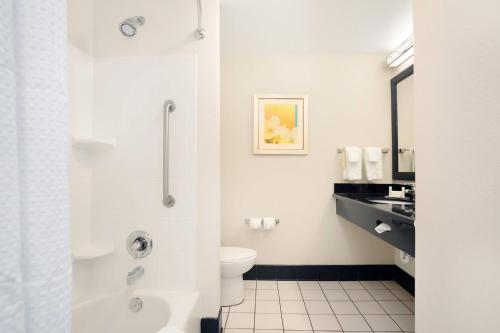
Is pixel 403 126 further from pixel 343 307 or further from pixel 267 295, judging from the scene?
pixel 267 295

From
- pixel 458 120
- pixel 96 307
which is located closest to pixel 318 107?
pixel 458 120

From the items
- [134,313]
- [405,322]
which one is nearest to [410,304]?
[405,322]

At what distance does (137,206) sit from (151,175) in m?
0.21

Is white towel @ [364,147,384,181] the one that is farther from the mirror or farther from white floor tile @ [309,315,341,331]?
white floor tile @ [309,315,341,331]

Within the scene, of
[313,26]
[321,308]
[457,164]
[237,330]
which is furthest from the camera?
[313,26]

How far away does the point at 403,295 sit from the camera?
2174mm

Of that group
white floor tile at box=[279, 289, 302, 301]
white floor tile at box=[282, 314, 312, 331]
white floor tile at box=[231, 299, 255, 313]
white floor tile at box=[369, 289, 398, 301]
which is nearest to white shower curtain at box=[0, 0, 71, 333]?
white floor tile at box=[282, 314, 312, 331]

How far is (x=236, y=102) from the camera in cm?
253

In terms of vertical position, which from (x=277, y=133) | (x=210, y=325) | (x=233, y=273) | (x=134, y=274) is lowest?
(x=210, y=325)

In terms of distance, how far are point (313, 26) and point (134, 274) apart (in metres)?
2.33

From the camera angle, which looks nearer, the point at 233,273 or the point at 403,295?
the point at 233,273

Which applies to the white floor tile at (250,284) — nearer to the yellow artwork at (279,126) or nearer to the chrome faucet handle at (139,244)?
the chrome faucet handle at (139,244)

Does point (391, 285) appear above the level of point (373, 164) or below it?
below

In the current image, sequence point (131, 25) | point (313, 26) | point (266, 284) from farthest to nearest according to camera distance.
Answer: point (266, 284) < point (313, 26) < point (131, 25)
